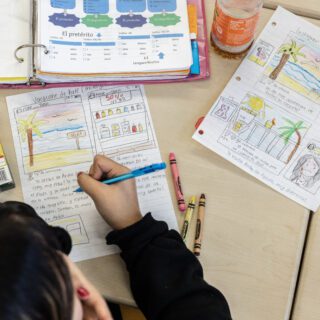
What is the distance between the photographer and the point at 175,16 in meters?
0.89

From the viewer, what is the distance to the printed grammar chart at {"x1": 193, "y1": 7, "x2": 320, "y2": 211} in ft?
2.69

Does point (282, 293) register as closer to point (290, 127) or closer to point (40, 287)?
point (290, 127)

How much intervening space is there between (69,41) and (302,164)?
545 mm

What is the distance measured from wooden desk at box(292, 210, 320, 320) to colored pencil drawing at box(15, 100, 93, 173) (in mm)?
461

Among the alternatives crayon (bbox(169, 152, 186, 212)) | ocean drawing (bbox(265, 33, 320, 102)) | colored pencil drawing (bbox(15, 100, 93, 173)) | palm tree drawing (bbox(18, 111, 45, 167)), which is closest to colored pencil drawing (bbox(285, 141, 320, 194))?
ocean drawing (bbox(265, 33, 320, 102))

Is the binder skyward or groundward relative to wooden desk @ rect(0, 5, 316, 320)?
skyward

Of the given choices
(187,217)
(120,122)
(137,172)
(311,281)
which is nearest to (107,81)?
(120,122)

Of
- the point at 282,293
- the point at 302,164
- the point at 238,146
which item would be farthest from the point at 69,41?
the point at 282,293

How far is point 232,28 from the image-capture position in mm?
815

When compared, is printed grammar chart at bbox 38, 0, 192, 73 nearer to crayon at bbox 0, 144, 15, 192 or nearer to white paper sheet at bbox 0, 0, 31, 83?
white paper sheet at bbox 0, 0, 31, 83

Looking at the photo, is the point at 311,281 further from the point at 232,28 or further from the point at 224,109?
the point at 232,28

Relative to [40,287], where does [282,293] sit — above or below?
below

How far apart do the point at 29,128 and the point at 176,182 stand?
0.32 meters

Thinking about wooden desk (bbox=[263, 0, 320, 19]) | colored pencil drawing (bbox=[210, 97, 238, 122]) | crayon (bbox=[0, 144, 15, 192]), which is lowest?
crayon (bbox=[0, 144, 15, 192])
